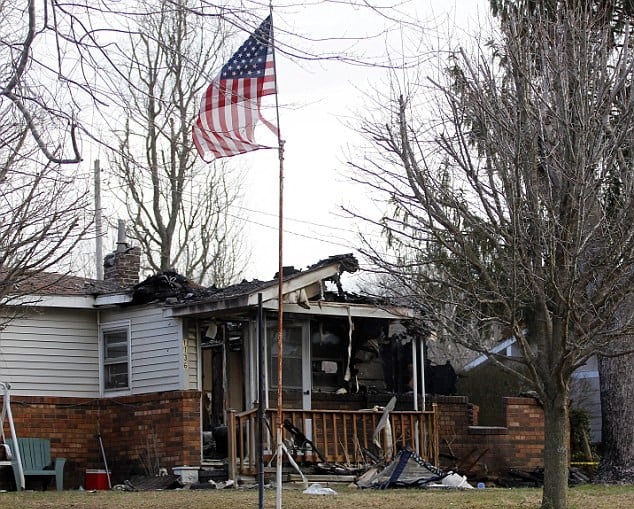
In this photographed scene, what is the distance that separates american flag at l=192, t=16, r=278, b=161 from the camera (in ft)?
42.1

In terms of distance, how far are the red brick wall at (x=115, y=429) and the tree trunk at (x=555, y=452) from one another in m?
7.61

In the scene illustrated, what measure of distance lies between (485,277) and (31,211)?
4.78 meters

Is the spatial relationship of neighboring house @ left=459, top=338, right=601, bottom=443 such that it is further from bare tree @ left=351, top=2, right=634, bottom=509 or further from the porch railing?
bare tree @ left=351, top=2, right=634, bottom=509

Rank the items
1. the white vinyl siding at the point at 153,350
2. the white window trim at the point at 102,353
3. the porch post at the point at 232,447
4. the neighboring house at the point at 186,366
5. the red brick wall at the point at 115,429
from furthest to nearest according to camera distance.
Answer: the white window trim at the point at 102,353, the white vinyl siding at the point at 153,350, the neighboring house at the point at 186,366, the red brick wall at the point at 115,429, the porch post at the point at 232,447

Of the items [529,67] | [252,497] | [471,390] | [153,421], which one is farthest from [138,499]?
[471,390]

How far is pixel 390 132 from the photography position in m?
12.6

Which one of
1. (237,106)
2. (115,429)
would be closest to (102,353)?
(115,429)

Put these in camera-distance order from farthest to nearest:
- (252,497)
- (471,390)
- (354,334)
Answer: (471,390) < (354,334) < (252,497)

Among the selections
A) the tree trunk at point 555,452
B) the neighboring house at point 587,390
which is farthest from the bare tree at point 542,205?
the neighboring house at point 587,390

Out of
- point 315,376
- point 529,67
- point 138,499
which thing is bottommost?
point 138,499

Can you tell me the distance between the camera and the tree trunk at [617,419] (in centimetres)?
1866

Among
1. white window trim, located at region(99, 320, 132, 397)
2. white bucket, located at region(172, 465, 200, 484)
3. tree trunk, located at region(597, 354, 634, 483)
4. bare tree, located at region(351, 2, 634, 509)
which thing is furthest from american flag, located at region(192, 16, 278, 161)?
tree trunk, located at region(597, 354, 634, 483)

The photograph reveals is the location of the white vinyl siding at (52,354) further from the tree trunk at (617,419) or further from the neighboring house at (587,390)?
the neighboring house at (587,390)

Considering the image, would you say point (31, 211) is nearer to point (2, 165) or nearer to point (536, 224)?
point (2, 165)
